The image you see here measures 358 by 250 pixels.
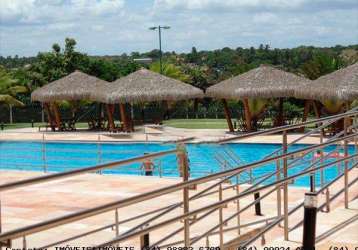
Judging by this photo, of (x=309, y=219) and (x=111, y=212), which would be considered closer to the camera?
(x=309, y=219)

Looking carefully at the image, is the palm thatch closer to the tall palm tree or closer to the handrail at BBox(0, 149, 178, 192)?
the tall palm tree

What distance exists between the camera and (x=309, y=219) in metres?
3.64

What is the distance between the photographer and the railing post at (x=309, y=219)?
3.61 meters

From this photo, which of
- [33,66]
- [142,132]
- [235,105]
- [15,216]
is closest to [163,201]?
[15,216]

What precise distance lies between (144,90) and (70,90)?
3572 mm

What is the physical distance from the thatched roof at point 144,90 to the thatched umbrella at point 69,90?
2.84 feet

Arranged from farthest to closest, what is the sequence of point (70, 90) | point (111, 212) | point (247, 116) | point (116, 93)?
point (70, 90) → point (116, 93) → point (247, 116) → point (111, 212)

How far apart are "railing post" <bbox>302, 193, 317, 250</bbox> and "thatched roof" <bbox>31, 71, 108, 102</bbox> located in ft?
78.1

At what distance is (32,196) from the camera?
11.2 meters

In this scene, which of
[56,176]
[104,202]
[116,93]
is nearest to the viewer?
[56,176]

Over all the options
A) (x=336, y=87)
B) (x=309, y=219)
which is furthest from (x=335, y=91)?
(x=309, y=219)

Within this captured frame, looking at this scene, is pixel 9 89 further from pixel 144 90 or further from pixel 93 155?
pixel 93 155

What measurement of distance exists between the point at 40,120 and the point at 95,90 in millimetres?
9536

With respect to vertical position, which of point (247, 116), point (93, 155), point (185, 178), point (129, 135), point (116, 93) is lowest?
point (93, 155)
